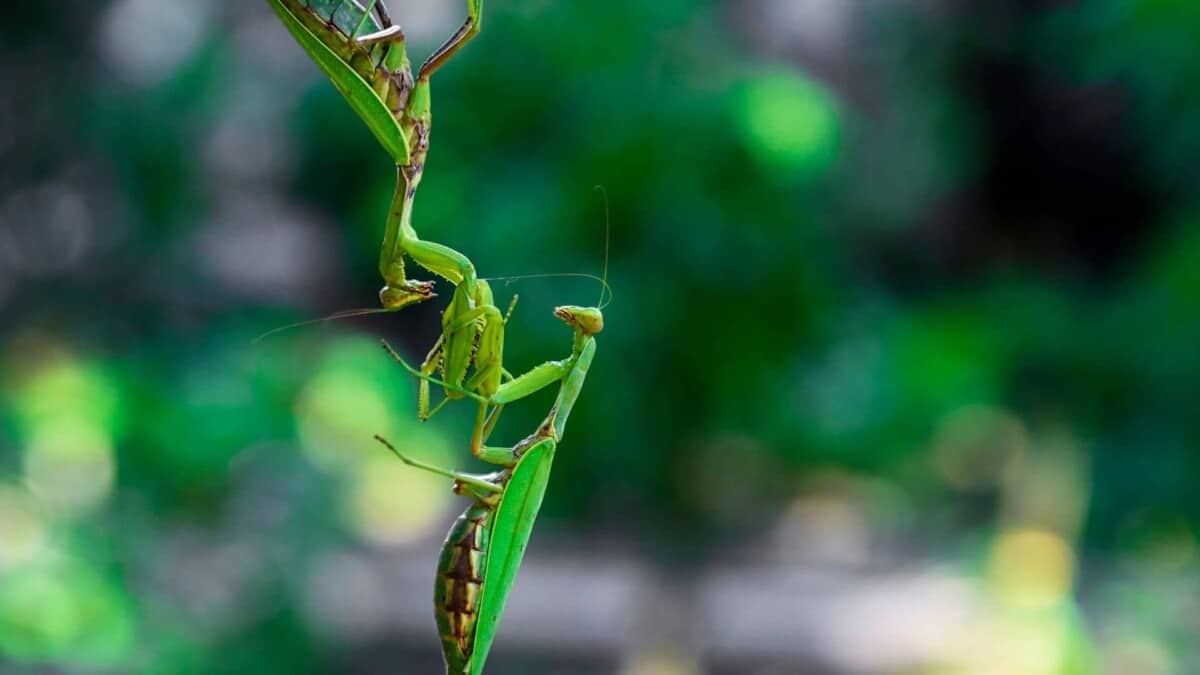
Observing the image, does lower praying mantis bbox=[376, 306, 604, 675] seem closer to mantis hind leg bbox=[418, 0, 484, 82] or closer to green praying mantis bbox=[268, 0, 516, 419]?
green praying mantis bbox=[268, 0, 516, 419]

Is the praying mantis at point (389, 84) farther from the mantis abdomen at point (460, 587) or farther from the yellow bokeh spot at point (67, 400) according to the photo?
the yellow bokeh spot at point (67, 400)

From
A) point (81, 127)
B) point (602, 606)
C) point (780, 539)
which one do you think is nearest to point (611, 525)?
point (602, 606)

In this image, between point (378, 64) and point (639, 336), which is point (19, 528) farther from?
point (378, 64)

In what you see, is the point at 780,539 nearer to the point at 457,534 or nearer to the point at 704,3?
the point at 704,3

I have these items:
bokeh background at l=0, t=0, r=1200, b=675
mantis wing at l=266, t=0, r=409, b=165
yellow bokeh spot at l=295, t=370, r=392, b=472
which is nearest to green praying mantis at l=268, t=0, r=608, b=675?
mantis wing at l=266, t=0, r=409, b=165

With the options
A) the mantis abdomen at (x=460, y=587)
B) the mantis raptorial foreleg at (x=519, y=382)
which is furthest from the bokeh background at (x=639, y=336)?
the mantis abdomen at (x=460, y=587)

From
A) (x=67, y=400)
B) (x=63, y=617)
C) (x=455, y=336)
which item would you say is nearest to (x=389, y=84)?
(x=455, y=336)
